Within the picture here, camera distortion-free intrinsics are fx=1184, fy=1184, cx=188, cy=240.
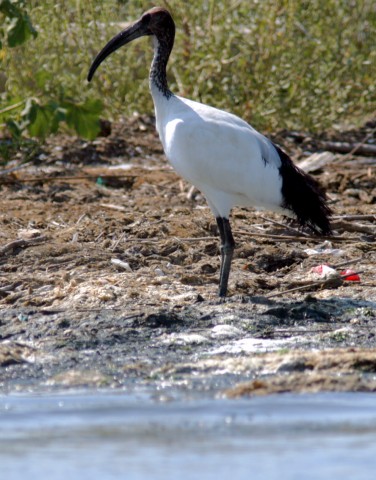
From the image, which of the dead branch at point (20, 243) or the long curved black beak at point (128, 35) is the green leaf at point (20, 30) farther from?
the dead branch at point (20, 243)

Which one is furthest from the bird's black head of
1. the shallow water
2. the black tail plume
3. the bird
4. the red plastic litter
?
the shallow water

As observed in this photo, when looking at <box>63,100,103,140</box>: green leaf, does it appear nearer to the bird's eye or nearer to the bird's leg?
the bird's eye

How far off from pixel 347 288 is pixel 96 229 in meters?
2.47

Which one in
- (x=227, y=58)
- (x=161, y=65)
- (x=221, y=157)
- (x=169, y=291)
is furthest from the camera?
(x=227, y=58)

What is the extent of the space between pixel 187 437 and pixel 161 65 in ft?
14.3

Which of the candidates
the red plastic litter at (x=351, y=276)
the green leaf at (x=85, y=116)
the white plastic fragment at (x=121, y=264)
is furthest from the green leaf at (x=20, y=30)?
the red plastic litter at (x=351, y=276)

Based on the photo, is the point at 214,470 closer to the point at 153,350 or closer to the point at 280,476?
the point at 280,476

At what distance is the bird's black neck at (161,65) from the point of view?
8914 mm

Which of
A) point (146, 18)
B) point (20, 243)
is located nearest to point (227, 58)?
point (146, 18)

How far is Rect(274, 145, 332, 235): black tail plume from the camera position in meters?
8.49

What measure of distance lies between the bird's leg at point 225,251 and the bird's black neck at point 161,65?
3.48 feet

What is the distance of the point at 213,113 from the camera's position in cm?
852

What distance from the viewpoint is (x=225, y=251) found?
8.49m

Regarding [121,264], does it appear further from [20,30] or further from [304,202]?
[20,30]
